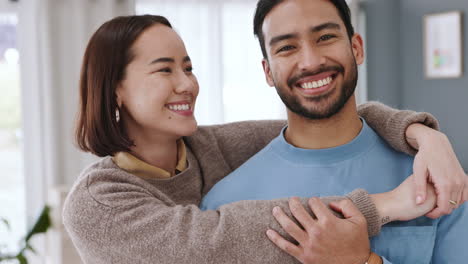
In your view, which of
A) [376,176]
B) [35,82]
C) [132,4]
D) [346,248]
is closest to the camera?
[346,248]

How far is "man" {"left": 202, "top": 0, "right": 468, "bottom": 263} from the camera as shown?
126 cm

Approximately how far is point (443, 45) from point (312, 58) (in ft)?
10.6

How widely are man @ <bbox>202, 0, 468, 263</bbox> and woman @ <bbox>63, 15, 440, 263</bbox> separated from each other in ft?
0.30

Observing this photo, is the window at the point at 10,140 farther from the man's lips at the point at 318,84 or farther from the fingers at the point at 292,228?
the fingers at the point at 292,228

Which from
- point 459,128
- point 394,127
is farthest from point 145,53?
point 459,128

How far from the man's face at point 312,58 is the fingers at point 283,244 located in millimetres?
380

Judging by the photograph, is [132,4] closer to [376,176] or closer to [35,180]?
[35,180]

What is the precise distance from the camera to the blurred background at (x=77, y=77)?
12.1 ft

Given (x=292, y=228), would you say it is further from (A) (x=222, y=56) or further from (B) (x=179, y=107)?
(A) (x=222, y=56)

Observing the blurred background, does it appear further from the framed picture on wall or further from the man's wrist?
the man's wrist

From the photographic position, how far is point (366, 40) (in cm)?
484

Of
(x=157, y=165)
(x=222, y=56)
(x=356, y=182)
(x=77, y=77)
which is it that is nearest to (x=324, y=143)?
(x=356, y=182)

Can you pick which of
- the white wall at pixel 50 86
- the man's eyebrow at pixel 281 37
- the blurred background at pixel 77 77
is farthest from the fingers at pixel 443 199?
the white wall at pixel 50 86

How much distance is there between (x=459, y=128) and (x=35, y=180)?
126 inches
